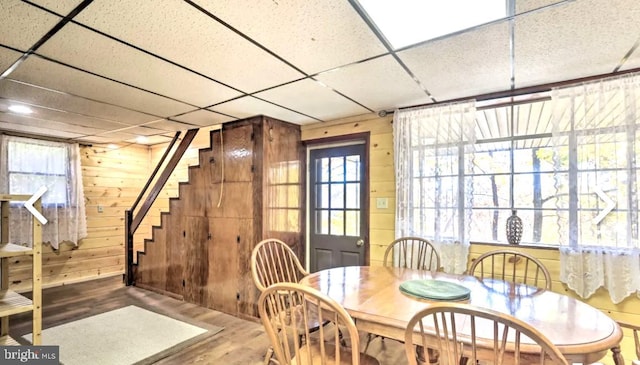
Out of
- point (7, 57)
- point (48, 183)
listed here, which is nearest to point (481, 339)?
point (7, 57)

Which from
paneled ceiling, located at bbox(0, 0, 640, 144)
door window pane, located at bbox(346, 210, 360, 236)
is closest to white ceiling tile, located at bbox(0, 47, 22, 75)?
paneled ceiling, located at bbox(0, 0, 640, 144)

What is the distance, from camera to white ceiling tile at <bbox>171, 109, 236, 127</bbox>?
311cm

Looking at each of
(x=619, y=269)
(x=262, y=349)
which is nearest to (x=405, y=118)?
(x=619, y=269)

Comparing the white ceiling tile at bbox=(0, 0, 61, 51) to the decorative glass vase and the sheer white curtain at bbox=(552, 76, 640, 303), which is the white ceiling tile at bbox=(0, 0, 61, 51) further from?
the sheer white curtain at bbox=(552, 76, 640, 303)

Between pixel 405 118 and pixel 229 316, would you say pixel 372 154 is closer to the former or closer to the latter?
pixel 405 118

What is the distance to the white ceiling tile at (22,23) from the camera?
1.36 m

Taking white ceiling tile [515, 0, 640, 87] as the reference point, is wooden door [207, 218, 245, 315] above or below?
below

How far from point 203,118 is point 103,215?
309cm

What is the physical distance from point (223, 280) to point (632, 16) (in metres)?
3.77

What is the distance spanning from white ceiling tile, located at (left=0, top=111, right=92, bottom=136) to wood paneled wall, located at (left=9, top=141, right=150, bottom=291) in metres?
1.01

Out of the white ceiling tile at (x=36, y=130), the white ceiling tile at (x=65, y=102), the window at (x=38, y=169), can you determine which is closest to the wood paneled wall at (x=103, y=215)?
the window at (x=38, y=169)

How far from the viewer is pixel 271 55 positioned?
1.83 m

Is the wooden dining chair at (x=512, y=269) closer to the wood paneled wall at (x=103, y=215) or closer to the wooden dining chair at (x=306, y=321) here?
the wooden dining chair at (x=306, y=321)

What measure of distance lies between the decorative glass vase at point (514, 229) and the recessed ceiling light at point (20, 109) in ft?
14.5
